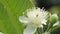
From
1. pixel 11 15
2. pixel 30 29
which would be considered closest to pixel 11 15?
pixel 11 15

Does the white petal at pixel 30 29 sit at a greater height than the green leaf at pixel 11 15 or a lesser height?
lesser

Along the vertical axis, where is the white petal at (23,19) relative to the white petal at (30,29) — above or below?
above

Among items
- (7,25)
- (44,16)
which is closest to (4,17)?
(7,25)

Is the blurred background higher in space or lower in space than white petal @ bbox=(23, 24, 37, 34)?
higher

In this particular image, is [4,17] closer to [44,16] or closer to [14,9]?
[14,9]
